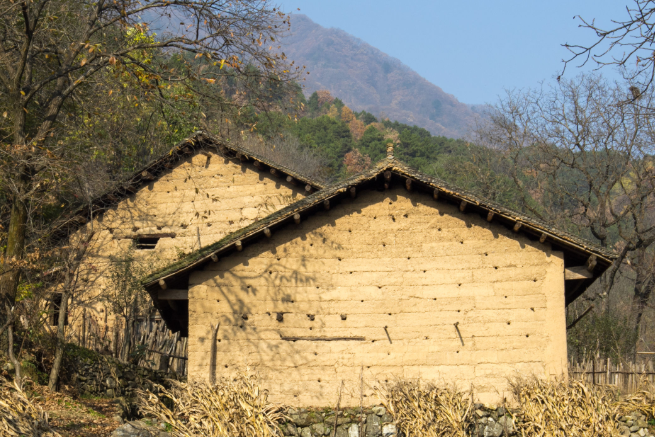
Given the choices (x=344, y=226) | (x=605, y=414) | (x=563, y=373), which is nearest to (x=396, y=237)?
(x=344, y=226)

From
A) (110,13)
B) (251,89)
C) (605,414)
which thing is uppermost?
(110,13)

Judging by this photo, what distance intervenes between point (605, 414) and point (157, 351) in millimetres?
11871

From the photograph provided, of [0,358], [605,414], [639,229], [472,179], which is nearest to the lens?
[605,414]

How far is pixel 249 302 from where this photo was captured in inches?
506

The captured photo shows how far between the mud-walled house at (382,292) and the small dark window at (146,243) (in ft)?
24.1

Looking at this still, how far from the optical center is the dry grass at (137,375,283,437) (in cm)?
1077

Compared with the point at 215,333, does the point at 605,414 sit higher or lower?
lower

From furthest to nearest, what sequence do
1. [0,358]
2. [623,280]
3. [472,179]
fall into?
1. [623,280]
2. [472,179]
3. [0,358]

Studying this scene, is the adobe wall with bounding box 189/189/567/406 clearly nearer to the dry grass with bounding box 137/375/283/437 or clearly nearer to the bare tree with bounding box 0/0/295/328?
the dry grass with bounding box 137/375/283/437

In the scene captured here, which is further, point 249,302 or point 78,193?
point 78,193

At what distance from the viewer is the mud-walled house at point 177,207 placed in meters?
19.2

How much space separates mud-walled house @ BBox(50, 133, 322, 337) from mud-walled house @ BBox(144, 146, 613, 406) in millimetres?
6082

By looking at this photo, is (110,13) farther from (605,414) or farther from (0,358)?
(605,414)

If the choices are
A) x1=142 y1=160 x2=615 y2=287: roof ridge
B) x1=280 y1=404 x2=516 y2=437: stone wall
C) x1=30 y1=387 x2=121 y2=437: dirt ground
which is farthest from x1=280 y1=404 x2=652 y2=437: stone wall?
x1=30 y1=387 x2=121 y2=437: dirt ground
